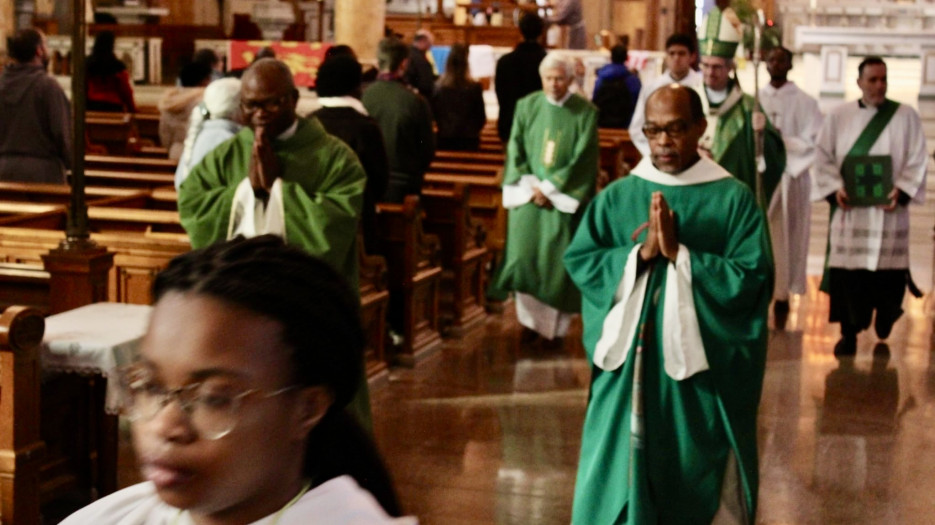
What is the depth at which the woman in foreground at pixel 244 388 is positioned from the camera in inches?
53.5


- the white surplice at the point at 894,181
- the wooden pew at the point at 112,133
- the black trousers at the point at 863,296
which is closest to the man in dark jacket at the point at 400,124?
the white surplice at the point at 894,181

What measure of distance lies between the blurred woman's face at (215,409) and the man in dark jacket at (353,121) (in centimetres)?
514

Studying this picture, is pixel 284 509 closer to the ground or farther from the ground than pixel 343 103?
closer to the ground

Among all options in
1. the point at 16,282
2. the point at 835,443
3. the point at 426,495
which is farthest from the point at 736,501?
the point at 16,282

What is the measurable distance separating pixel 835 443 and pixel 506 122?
5114mm

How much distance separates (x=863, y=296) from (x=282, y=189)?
13.8 ft

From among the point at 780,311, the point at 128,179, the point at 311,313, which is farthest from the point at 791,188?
the point at 311,313

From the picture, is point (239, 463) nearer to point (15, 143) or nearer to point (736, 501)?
point (736, 501)

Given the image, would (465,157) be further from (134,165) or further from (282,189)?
(282,189)

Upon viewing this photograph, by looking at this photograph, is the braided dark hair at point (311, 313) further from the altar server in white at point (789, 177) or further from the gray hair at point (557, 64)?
the altar server in white at point (789, 177)

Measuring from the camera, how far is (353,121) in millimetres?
6598

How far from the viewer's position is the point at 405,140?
7926mm

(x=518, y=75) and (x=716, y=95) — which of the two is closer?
(x=716, y=95)

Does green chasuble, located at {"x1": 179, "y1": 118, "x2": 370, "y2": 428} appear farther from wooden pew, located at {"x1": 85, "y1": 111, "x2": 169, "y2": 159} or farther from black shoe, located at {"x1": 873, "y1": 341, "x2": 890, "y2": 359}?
wooden pew, located at {"x1": 85, "y1": 111, "x2": 169, "y2": 159}
